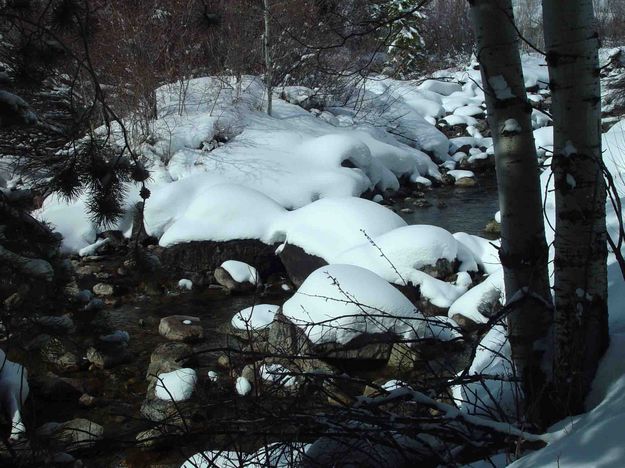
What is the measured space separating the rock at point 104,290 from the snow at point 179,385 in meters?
2.81

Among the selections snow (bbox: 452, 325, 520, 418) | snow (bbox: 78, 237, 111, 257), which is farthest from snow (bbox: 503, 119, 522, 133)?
snow (bbox: 78, 237, 111, 257)

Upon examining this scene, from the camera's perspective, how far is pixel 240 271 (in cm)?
845

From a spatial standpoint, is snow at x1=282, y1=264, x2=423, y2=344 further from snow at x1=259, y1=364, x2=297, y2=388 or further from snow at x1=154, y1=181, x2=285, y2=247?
snow at x1=154, y1=181, x2=285, y2=247

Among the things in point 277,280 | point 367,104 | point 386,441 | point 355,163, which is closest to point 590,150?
point 386,441

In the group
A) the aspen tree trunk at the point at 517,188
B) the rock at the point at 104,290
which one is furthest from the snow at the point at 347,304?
the aspen tree trunk at the point at 517,188

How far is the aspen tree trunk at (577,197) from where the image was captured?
1.97 m

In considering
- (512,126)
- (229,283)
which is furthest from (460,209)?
(512,126)

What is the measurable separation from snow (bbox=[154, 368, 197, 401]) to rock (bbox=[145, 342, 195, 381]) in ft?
0.61

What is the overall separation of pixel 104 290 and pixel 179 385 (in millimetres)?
3166

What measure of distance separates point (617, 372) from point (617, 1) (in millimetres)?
30231

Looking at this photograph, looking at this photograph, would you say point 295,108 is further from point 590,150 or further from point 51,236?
point 590,150

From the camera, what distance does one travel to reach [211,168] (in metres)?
11.6

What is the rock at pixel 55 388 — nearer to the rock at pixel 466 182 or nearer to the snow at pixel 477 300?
the snow at pixel 477 300

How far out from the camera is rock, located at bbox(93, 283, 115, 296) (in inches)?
312
